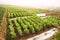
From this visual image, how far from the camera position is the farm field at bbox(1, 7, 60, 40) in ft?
23.5

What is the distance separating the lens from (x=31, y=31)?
7707 mm

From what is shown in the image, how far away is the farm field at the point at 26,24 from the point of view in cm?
717

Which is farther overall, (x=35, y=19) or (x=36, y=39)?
(x=35, y=19)

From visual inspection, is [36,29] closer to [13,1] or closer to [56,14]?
[56,14]

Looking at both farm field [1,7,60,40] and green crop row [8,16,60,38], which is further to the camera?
green crop row [8,16,60,38]

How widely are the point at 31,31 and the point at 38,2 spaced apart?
331 cm

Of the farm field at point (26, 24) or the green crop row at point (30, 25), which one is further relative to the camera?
the green crop row at point (30, 25)

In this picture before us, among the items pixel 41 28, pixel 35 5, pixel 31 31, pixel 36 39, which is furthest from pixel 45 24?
pixel 35 5

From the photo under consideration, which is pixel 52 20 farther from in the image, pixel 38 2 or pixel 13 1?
pixel 13 1

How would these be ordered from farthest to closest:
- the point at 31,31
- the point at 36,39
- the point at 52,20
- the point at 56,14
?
the point at 56,14 → the point at 52,20 → the point at 31,31 → the point at 36,39

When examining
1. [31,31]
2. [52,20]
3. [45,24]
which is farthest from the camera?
[52,20]

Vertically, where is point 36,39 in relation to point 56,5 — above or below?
below

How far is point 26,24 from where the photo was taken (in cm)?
823

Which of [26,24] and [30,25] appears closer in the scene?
[30,25]
